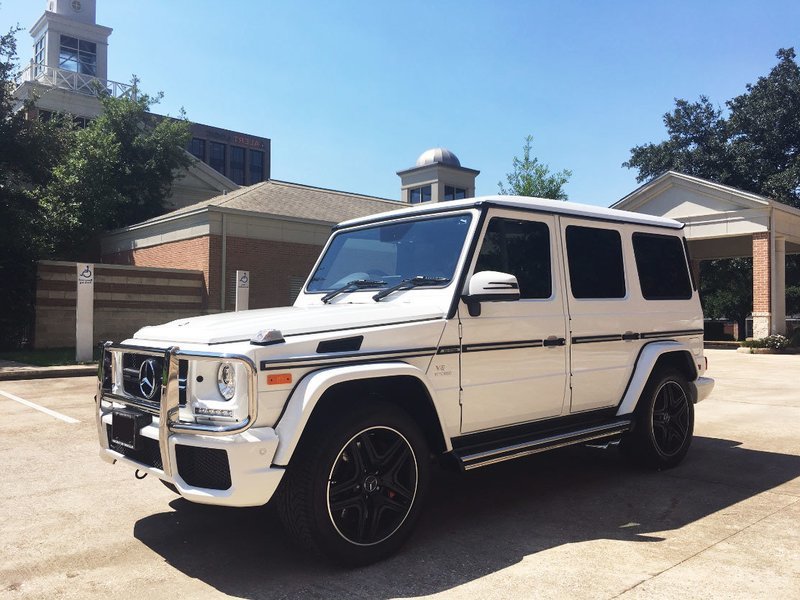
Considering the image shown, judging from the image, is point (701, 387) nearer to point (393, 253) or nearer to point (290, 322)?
point (393, 253)

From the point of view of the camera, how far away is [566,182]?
37.7m

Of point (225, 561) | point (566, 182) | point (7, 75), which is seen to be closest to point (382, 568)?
point (225, 561)

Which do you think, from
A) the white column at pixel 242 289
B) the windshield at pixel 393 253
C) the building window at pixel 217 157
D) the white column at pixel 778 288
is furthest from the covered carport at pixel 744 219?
the building window at pixel 217 157

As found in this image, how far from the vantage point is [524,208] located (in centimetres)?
486

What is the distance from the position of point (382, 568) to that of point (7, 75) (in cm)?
2220

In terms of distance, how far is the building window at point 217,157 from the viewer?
224 feet

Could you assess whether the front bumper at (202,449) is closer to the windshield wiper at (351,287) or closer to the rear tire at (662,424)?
the windshield wiper at (351,287)

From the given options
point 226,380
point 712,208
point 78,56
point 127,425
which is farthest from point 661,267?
point 78,56

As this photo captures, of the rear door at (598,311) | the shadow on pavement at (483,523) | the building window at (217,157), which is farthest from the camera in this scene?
the building window at (217,157)

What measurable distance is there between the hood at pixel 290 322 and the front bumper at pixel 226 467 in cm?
55

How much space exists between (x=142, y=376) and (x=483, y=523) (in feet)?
7.91

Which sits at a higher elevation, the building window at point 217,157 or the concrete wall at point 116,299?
the building window at point 217,157

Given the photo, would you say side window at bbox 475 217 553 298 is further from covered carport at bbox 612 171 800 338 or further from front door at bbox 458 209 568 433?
covered carport at bbox 612 171 800 338

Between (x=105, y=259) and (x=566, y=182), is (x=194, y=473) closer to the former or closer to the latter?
(x=105, y=259)
